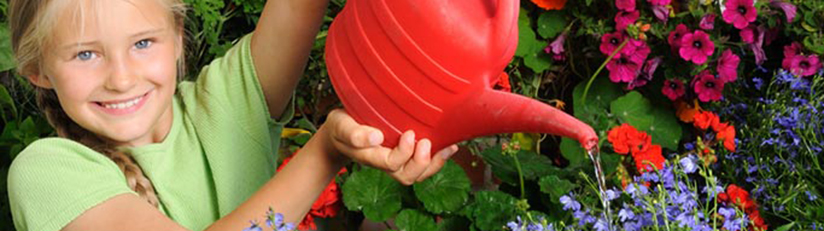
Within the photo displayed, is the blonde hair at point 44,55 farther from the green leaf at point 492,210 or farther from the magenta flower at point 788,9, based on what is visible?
the magenta flower at point 788,9

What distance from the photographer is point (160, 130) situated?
144 cm

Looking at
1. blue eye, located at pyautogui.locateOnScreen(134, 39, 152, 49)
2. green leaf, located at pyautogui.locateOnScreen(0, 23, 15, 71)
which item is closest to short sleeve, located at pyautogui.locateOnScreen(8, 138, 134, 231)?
blue eye, located at pyautogui.locateOnScreen(134, 39, 152, 49)

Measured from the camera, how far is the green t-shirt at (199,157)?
1.30 metres

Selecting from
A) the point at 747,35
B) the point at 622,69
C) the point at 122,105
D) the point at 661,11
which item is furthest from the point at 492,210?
the point at 122,105

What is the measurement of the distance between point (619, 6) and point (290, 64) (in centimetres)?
95

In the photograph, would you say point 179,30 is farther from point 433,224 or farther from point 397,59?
point 433,224

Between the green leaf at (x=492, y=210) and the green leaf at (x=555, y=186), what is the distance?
0.07 metres

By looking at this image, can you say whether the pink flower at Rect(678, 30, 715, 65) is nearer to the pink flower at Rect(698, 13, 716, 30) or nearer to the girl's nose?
the pink flower at Rect(698, 13, 716, 30)

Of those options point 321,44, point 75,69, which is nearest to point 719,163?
point 321,44

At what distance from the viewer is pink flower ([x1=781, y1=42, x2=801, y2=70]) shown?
219 cm

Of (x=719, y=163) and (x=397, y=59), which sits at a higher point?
(x=397, y=59)

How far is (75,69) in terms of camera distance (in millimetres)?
1278

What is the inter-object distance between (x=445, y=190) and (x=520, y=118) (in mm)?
994

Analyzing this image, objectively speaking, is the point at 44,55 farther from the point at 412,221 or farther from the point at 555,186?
the point at 555,186
